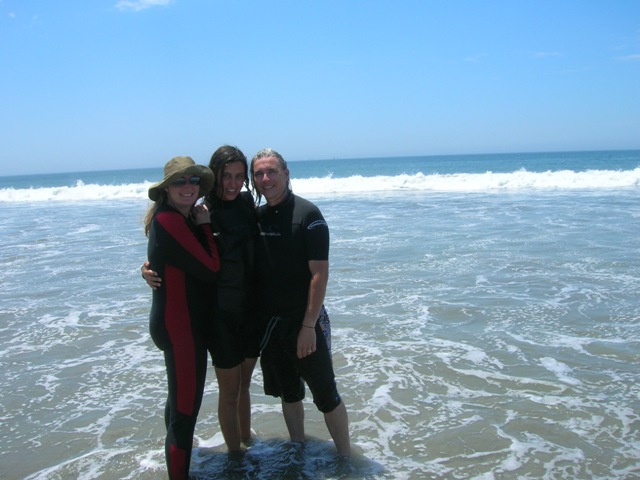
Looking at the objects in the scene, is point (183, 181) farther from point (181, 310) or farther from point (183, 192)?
point (181, 310)

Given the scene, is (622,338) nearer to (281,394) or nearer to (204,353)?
(281,394)

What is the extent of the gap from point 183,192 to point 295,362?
4.36 ft

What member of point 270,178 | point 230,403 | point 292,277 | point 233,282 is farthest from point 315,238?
point 230,403

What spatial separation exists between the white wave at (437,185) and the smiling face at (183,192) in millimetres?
27972

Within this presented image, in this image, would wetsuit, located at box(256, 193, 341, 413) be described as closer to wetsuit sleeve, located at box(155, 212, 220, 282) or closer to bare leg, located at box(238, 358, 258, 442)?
bare leg, located at box(238, 358, 258, 442)

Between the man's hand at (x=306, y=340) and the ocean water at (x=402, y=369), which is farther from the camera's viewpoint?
the ocean water at (x=402, y=369)

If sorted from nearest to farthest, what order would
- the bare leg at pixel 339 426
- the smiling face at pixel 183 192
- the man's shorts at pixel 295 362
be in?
the smiling face at pixel 183 192 → the man's shorts at pixel 295 362 → the bare leg at pixel 339 426

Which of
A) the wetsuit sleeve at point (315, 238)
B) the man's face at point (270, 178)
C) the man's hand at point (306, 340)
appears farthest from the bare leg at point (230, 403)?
the man's face at point (270, 178)

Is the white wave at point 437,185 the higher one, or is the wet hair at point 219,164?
the wet hair at point 219,164

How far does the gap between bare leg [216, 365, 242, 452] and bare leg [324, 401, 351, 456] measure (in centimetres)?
64

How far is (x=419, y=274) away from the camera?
9219 mm

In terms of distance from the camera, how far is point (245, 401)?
13.3 feet

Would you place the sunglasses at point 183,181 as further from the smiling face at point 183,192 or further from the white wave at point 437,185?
the white wave at point 437,185

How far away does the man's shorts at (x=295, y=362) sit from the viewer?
142 inches
